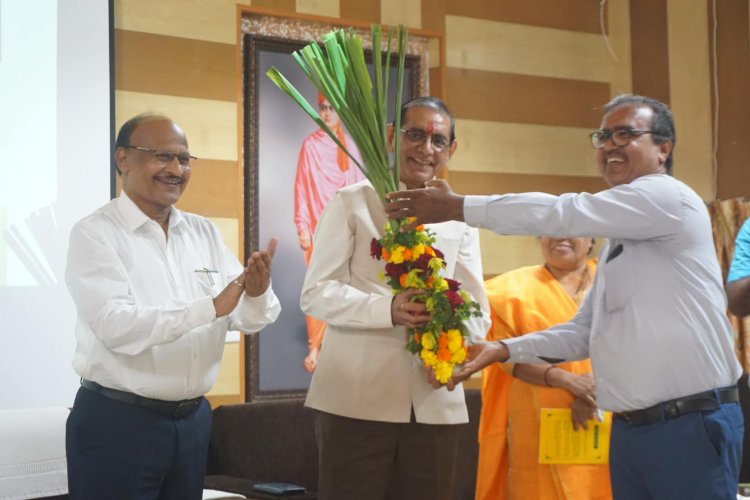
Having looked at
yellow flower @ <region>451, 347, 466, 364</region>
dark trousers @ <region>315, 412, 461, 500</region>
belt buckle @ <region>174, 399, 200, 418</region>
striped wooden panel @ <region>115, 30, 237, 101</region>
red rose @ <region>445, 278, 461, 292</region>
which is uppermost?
striped wooden panel @ <region>115, 30, 237, 101</region>

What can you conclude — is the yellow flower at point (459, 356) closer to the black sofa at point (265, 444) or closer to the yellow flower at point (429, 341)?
the yellow flower at point (429, 341)

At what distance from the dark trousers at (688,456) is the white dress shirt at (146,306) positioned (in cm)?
115

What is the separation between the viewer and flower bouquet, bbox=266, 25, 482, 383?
8.80 ft

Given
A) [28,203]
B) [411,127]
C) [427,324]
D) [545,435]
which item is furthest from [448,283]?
[28,203]

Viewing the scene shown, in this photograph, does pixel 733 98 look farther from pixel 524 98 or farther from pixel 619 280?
pixel 619 280

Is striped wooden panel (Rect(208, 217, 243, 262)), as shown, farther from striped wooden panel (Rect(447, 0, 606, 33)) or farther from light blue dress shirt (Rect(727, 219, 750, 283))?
light blue dress shirt (Rect(727, 219, 750, 283))

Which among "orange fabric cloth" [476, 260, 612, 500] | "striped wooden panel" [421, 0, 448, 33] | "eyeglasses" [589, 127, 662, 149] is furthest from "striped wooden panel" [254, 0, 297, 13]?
"eyeglasses" [589, 127, 662, 149]

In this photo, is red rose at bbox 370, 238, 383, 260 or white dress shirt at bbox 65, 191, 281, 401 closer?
white dress shirt at bbox 65, 191, 281, 401

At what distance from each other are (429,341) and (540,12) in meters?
3.23

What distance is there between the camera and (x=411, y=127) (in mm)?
2986

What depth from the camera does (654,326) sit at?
254 cm

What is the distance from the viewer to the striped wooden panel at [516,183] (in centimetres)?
507

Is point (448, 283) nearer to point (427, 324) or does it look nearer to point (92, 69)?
point (427, 324)

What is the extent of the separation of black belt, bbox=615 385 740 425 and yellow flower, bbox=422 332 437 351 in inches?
22.5
